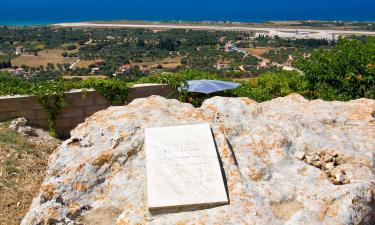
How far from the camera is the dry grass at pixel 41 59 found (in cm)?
5337

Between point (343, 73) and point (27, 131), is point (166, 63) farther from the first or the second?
point (27, 131)

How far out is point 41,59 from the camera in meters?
57.7

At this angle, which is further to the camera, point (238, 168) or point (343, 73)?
point (343, 73)

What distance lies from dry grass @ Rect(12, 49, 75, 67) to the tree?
45.7m

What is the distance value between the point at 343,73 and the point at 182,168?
6.85 m

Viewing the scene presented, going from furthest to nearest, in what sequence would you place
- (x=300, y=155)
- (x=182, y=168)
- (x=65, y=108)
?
1. (x=65, y=108)
2. (x=300, y=155)
3. (x=182, y=168)

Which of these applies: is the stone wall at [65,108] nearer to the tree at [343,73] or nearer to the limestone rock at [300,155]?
the tree at [343,73]

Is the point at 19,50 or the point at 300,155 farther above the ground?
the point at 300,155

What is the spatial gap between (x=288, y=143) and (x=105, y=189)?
8.13ft

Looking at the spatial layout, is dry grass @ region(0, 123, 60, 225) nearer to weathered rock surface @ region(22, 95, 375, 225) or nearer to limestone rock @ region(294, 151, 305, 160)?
weathered rock surface @ region(22, 95, 375, 225)

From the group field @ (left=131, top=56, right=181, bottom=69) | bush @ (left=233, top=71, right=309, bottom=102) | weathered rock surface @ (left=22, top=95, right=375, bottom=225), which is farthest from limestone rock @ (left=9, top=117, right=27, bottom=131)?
field @ (left=131, top=56, right=181, bottom=69)

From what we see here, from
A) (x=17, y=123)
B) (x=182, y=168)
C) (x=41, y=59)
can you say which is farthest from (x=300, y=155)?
(x=41, y=59)

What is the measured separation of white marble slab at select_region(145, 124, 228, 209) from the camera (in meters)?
5.17

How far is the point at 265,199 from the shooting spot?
17.3 feet
